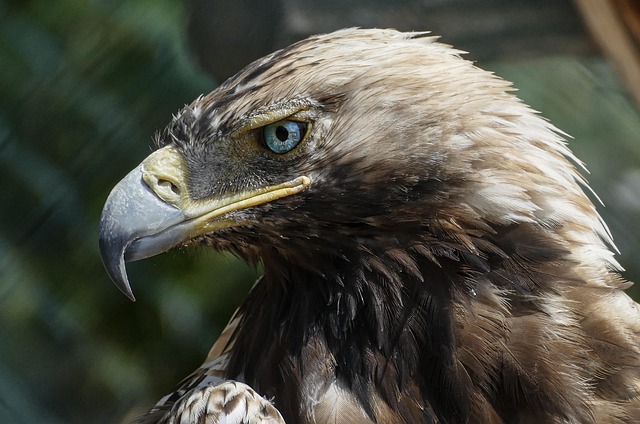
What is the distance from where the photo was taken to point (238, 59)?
99.1 inches

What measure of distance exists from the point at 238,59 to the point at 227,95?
0.92 metres

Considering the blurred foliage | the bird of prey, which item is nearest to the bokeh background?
the blurred foliage

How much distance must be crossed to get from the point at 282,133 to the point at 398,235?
248 mm

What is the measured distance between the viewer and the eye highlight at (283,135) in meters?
1.57

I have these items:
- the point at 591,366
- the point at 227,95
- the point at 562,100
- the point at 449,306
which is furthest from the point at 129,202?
the point at 562,100

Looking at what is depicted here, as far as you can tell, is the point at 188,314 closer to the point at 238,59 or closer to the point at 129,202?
the point at 238,59

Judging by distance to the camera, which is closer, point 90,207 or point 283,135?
point 283,135

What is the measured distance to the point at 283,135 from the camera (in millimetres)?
1573

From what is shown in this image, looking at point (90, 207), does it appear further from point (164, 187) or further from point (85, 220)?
point (164, 187)

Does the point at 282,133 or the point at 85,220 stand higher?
the point at 282,133

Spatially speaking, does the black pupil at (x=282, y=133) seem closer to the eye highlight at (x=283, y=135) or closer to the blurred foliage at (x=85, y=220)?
the eye highlight at (x=283, y=135)

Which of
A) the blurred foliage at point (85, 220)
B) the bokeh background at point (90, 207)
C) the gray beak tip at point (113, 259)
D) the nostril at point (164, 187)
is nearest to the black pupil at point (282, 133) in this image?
the nostril at point (164, 187)

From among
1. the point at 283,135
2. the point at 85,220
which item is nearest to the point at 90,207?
the point at 85,220

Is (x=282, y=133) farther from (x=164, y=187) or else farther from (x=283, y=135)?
(x=164, y=187)
